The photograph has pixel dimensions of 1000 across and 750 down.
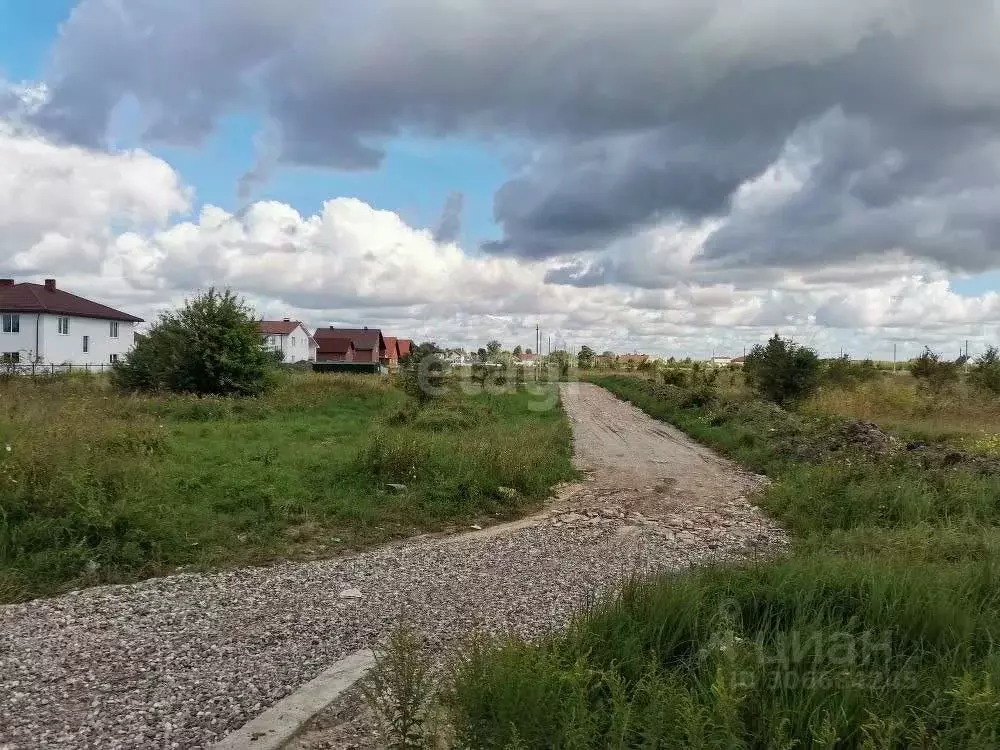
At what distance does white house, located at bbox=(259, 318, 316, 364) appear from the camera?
69.9 meters

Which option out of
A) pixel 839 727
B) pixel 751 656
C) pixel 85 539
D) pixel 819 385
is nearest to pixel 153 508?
pixel 85 539

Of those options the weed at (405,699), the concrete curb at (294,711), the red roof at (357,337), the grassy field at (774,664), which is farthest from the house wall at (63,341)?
the grassy field at (774,664)

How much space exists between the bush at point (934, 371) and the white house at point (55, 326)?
4375 centimetres

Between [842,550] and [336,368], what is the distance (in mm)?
60067

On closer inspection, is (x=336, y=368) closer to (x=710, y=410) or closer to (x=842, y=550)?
(x=710, y=410)

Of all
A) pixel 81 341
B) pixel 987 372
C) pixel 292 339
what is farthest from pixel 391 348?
pixel 987 372

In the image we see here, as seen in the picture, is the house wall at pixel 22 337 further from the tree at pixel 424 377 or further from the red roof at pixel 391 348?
the red roof at pixel 391 348

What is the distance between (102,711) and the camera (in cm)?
366

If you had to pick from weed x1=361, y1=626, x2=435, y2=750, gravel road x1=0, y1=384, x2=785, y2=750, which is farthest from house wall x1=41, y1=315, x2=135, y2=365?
weed x1=361, y1=626, x2=435, y2=750

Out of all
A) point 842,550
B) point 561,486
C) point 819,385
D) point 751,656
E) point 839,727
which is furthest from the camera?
point 819,385

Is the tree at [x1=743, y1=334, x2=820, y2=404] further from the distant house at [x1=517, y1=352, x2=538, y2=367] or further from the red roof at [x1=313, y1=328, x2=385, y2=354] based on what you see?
the red roof at [x1=313, y1=328, x2=385, y2=354]

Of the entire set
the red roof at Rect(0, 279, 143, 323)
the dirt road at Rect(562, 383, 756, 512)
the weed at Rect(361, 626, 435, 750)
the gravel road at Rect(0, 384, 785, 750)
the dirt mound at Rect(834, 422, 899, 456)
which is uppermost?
the red roof at Rect(0, 279, 143, 323)

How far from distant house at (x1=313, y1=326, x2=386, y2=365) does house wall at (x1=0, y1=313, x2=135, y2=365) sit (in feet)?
98.8

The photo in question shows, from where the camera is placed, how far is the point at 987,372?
2703 cm
